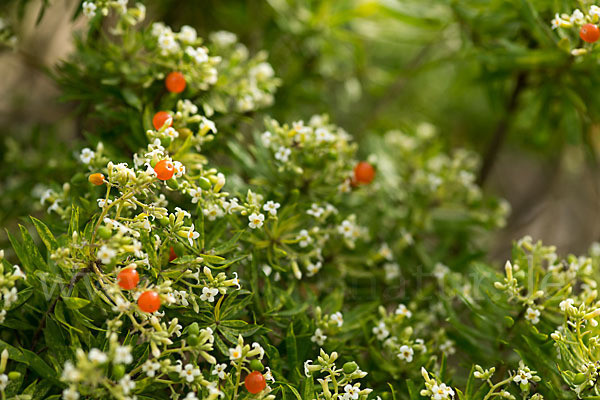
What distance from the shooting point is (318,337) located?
54.1 inches

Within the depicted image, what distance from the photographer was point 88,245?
1066mm

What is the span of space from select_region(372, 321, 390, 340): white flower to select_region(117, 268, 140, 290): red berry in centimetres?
69

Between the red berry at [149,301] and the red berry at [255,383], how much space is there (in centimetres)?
27

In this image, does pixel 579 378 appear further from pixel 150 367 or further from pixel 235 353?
pixel 150 367

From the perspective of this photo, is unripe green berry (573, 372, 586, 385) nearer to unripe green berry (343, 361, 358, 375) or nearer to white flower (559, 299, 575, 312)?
white flower (559, 299, 575, 312)

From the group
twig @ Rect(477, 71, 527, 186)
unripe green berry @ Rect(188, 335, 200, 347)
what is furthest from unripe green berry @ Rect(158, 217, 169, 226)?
twig @ Rect(477, 71, 527, 186)

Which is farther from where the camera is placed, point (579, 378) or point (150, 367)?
point (579, 378)

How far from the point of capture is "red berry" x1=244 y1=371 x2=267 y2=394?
1143 millimetres

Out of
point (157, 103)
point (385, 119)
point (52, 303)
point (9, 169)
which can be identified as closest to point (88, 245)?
point (52, 303)

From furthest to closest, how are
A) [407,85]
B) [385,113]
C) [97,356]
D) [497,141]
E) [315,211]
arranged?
[407,85] → [385,113] → [497,141] → [315,211] → [97,356]

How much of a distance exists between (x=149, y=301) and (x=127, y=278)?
0.07 m

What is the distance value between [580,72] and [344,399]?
133 centimetres

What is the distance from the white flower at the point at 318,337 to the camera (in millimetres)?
1359

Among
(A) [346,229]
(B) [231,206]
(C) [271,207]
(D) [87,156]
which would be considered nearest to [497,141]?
(A) [346,229]
